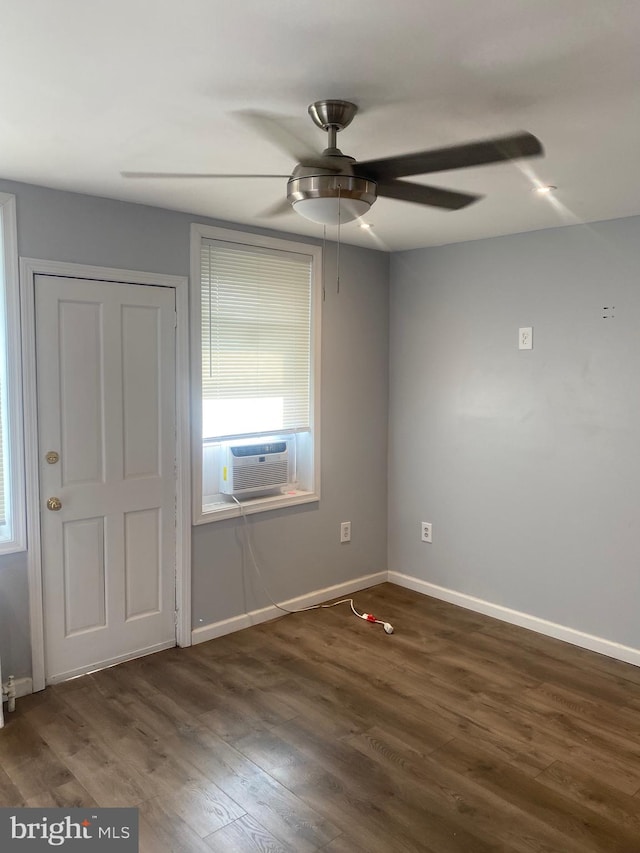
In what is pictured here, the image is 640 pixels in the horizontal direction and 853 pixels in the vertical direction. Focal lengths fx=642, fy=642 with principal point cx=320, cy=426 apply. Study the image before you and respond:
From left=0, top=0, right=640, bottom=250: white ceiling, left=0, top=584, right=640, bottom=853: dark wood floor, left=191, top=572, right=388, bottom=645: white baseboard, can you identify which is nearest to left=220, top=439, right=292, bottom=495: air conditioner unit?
left=191, top=572, right=388, bottom=645: white baseboard

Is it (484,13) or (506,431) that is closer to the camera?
(484,13)

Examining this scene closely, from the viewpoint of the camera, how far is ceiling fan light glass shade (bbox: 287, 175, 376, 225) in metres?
1.83

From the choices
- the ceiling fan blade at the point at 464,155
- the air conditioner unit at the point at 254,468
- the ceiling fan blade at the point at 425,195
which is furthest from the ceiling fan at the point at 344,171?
the air conditioner unit at the point at 254,468

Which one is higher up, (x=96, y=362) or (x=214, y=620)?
(x=96, y=362)

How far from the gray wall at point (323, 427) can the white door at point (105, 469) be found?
0.15 metres

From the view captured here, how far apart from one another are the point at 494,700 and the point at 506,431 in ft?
5.06

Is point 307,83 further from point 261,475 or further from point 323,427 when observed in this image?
point 323,427

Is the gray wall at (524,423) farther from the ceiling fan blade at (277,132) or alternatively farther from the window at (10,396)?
the window at (10,396)

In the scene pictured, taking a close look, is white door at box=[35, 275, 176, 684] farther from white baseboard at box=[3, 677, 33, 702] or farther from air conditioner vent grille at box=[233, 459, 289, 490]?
air conditioner vent grille at box=[233, 459, 289, 490]

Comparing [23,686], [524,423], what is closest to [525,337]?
[524,423]

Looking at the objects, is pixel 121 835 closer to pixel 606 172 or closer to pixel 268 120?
pixel 268 120

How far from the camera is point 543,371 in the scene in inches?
143

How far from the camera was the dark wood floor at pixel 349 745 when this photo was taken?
2.13 metres

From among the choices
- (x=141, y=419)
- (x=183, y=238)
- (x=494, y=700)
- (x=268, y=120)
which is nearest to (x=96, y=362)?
(x=141, y=419)
